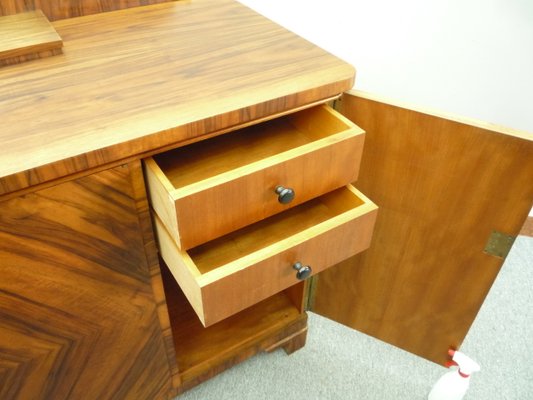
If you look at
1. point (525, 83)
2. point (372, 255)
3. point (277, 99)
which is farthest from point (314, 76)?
point (525, 83)

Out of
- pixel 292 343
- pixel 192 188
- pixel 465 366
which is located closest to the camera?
pixel 192 188

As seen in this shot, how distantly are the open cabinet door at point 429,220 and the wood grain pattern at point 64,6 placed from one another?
465 mm

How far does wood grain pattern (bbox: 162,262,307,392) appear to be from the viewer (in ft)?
2.98

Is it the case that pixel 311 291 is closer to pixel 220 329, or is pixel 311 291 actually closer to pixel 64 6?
pixel 220 329

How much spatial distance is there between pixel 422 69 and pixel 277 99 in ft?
2.03

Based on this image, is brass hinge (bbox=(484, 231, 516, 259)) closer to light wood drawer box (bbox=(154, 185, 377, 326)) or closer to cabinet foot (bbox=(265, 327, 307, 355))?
light wood drawer box (bbox=(154, 185, 377, 326))

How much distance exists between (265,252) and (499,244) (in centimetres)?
49

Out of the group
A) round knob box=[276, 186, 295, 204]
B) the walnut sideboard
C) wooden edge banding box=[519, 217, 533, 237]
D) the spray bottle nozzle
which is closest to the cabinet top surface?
the walnut sideboard

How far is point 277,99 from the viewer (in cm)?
60

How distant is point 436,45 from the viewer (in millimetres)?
1017

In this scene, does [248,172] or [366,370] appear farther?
[366,370]

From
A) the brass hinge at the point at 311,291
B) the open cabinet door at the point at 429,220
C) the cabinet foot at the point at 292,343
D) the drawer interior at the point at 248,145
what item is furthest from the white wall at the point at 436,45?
the cabinet foot at the point at 292,343

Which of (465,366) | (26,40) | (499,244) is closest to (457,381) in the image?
(465,366)

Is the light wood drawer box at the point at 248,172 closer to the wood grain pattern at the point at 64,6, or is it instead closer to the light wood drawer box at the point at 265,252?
the light wood drawer box at the point at 265,252
